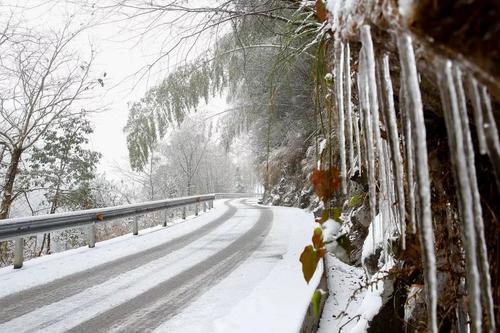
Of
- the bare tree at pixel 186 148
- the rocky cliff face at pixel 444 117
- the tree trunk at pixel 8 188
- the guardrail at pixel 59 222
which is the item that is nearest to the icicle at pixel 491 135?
the rocky cliff face at pixel 444 117

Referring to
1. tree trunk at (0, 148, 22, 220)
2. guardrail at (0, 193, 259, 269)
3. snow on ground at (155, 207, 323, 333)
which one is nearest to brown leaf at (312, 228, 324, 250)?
snow on ground at (155, 207, 323, 333)

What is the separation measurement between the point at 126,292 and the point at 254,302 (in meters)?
1.93

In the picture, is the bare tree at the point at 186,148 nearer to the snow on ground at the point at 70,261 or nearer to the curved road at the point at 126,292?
the snow on ground at the point at 70,261

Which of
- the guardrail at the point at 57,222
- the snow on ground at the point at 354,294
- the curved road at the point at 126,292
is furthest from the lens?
the guardrail at the point at 57,222

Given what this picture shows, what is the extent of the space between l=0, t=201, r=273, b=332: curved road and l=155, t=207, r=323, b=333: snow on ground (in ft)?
0.78

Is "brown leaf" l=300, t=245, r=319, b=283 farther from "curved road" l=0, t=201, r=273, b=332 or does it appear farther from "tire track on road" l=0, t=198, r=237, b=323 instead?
"tire track on road" l=0, t=198, r=237, b=323

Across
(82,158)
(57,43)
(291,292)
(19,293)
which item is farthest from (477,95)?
(82,158)

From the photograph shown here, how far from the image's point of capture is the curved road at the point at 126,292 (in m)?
4.06

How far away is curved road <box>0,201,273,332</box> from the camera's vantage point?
406 centimetres

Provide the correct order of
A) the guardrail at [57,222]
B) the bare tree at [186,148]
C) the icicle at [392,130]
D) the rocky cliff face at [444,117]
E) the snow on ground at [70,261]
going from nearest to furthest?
the rocky cliff face at [444,117] < the icicle at [392,130] < the snow on ground at [70,261] < the guardrail at [57,222] < the bare tree at [186,148]

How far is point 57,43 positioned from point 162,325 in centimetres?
1240

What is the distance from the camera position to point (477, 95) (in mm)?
813

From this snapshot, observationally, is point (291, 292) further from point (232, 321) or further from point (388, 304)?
point (388, 304)

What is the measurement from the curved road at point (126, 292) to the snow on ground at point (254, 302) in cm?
24
